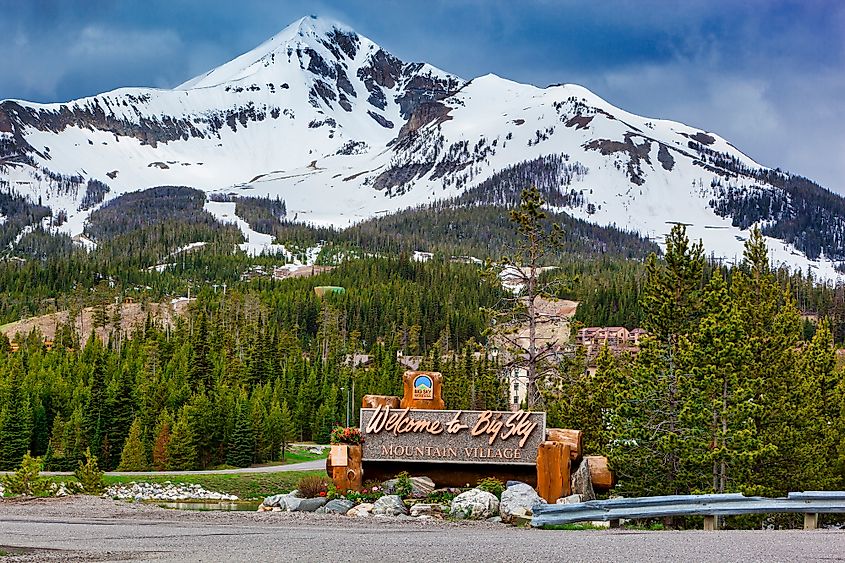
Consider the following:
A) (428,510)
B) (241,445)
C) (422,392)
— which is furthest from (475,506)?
(241,445)

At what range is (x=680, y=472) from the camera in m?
27.4

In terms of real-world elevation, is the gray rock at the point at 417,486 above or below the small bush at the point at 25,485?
above

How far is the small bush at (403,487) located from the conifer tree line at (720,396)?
224 inches

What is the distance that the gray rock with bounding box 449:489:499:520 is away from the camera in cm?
2027

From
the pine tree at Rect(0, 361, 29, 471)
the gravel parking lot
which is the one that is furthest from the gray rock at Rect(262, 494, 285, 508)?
the pine tree at Rect(0, 361, 29, 471)

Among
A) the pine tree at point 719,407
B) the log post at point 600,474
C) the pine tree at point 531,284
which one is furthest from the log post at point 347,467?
the pine tree at point 719,407

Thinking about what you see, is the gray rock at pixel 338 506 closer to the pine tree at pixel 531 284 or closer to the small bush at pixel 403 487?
the small bush at pixel 403 487

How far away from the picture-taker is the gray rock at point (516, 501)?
2030 cm

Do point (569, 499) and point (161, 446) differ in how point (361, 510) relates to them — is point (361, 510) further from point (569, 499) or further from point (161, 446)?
point (161, 446)

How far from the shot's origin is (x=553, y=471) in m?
24.1

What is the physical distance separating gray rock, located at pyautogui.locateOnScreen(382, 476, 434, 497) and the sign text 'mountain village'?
0.78 metres

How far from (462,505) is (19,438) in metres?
47.4

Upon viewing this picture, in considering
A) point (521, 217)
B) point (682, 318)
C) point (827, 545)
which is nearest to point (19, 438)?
point (521, 217)

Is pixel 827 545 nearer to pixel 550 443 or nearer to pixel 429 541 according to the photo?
pixel 429 541
